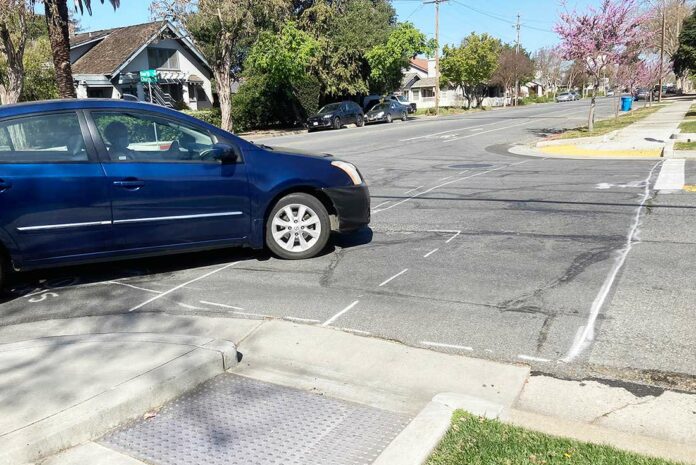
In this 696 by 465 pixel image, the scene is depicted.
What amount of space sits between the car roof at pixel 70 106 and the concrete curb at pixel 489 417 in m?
3.97

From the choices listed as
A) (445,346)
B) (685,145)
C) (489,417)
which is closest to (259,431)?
(489,417)

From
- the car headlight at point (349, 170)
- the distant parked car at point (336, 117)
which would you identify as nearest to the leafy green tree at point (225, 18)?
the distant parked car at point (336, 117)

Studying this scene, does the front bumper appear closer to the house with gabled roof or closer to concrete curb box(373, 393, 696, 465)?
concrete curb box(373, 393, 696, 465)

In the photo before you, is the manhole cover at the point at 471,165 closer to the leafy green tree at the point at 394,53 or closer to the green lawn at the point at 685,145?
the green lawn at the point at 685,145

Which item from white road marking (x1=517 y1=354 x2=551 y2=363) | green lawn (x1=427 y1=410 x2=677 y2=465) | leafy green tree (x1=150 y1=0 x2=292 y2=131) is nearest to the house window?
leafy green tree (x1=150 y1=0 x2=292 y2=131)

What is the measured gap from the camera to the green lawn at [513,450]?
9.21 feet

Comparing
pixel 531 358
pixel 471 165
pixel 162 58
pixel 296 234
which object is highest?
pixel 162 58

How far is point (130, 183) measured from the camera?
18.0ft

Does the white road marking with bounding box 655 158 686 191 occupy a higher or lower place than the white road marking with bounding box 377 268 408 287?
higher

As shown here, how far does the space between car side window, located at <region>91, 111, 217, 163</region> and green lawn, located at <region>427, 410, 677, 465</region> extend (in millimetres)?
3844

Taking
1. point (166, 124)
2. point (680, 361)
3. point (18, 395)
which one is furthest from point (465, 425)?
point (166, 124)

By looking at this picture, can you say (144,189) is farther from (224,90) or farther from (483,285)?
(224,90)

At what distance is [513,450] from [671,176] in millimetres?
9789

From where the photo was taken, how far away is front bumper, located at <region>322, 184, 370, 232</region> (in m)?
6.39
